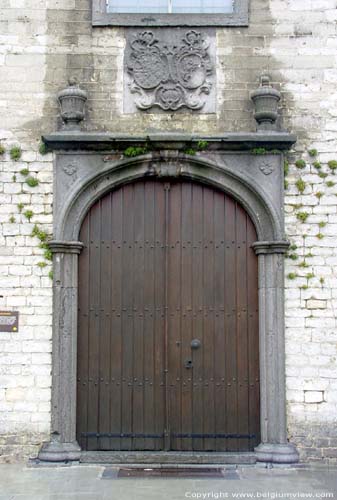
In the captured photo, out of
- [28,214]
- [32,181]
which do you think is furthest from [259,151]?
[28,214]

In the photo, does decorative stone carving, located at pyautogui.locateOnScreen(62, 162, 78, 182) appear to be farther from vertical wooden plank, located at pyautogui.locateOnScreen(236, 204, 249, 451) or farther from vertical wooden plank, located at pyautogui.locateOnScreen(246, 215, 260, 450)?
vertical wooden plank, located at pyautogui.locateOnScreen(246, 215, 260, 450)

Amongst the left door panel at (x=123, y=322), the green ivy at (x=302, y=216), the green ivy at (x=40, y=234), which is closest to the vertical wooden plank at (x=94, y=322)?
the left door panel at (x=123, y=322)

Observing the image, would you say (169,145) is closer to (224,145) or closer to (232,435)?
(224,145)

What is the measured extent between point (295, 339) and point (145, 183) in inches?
92.3

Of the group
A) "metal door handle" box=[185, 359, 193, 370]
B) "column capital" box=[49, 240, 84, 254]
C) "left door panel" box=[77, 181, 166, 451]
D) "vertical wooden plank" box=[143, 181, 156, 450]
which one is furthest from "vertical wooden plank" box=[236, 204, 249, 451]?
"column capital" box=[49, 240, 84, 254]

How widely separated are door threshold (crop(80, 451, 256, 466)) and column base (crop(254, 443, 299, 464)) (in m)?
0.11

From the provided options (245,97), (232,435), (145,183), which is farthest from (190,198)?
(232,435)

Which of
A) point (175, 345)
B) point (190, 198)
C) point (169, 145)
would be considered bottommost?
point (175, 345)

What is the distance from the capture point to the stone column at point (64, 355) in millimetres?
7309

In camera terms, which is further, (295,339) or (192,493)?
(295,339)

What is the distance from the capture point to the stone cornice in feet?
24.6

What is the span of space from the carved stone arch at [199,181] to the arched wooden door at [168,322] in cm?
15

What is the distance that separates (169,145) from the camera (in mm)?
7570

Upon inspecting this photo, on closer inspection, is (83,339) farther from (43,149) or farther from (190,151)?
(190,151)
